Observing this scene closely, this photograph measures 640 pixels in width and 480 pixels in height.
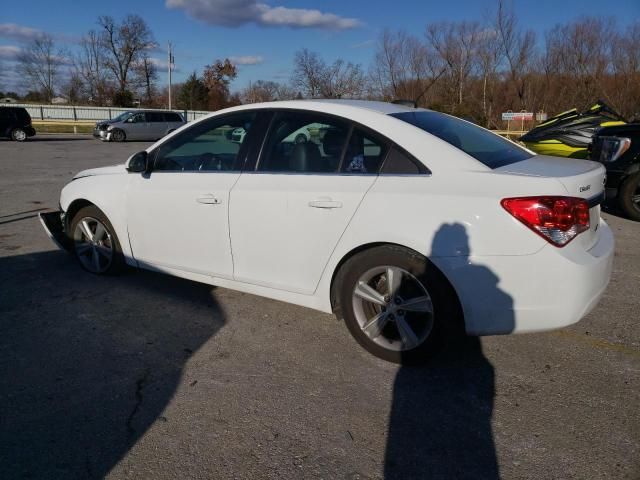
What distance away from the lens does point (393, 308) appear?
10.4ft

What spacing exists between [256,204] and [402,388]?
154 cm

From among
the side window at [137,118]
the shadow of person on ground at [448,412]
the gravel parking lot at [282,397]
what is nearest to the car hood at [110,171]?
the gravel parking lot at [282,397]

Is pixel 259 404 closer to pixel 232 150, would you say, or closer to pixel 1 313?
pixel 232 150

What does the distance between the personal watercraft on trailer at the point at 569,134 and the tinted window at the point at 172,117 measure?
24256mm

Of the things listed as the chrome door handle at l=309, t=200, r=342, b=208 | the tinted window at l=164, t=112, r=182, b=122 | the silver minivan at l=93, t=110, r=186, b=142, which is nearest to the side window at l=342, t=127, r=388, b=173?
the chrome door handle at l=309, t=200, r=342, b=208

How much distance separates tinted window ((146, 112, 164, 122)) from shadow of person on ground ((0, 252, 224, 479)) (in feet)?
85.4

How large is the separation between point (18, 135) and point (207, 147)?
25.4 metres

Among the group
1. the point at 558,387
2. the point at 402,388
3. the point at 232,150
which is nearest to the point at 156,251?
the point at 232,150

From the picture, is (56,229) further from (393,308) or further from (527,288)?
(527,288)

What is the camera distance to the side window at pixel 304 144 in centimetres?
342

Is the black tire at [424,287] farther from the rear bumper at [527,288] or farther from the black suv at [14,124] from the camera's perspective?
the black suv at [14,124]

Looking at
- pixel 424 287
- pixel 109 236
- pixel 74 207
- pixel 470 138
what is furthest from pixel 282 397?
pixel 74 207

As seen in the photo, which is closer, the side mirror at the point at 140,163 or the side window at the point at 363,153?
the side window at the point at 363,153

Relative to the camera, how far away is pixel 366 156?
3287 mm
